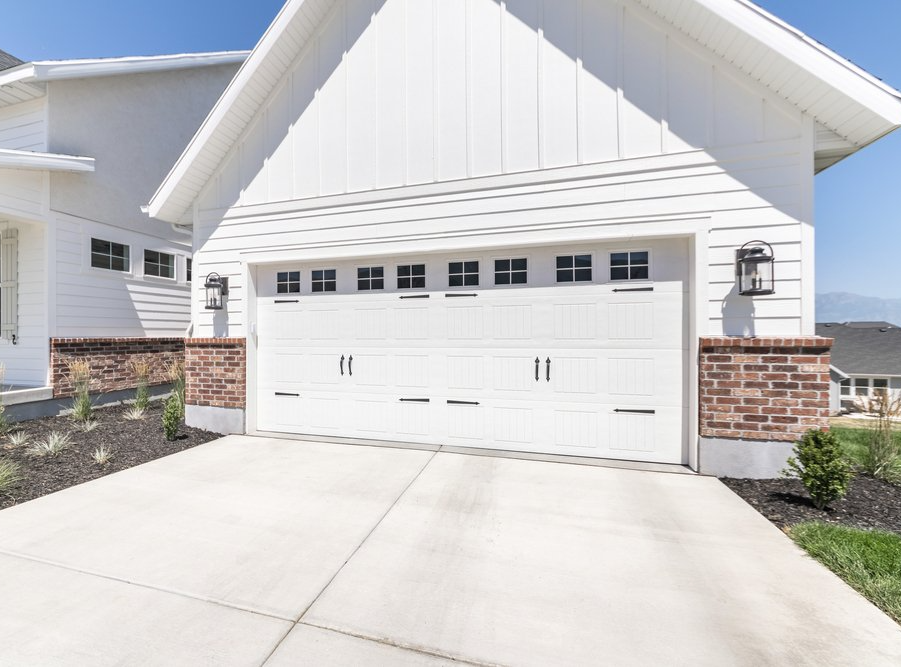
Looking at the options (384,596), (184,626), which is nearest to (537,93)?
(384,596)

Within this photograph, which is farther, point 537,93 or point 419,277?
point 419,277

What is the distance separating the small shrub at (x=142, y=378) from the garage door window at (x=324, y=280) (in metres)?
4.29

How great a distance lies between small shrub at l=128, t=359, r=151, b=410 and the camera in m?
6.99

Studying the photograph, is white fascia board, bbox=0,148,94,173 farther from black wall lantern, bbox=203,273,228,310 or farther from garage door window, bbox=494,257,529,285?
garage door window, bbox=494,257,529,285

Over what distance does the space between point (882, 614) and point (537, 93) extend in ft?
17.5

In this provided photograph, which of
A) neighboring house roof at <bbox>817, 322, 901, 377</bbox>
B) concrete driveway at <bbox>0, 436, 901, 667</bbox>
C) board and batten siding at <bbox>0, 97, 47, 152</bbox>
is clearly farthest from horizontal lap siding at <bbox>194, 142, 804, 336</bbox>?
neighboring house roof at <bbox>817, 322, 901, 377</bbox>

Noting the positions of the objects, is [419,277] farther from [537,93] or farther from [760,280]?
[760,280]

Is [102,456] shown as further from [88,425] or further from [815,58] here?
[815,58]

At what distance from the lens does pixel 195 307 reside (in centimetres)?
607

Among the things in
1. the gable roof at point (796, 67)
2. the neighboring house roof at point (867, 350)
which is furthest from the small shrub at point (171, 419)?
the neighboring house roof at point (867, 350)

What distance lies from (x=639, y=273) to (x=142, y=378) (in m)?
9.43

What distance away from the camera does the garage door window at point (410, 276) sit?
5.21m

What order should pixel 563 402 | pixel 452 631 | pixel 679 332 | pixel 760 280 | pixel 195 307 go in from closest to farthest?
pixel 452 631 → pixel 760 280 → pixel 679 332 → pixel 563 402 → pixel 195 307

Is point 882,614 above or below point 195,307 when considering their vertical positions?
below
